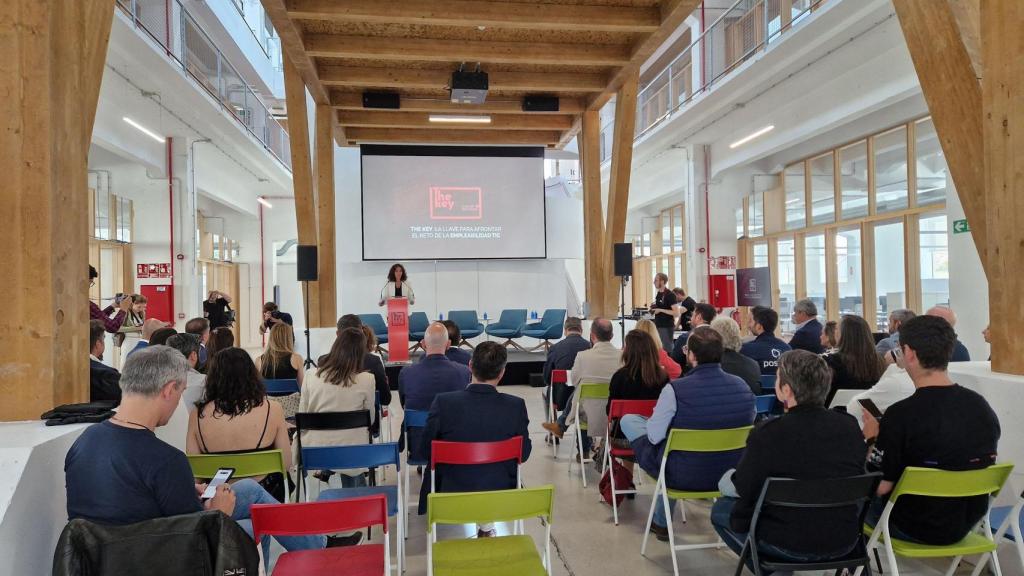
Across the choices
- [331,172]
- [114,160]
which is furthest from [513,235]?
[114,160]

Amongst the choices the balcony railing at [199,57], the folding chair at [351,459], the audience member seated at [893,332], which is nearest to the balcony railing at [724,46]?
the audience member seated at [893,332]

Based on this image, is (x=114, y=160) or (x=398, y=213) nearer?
(x=114, y=160)

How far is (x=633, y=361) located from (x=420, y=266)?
8412 mm

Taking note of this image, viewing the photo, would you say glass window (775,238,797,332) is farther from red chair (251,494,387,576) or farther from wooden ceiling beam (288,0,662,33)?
red chair (251,494,387,576)

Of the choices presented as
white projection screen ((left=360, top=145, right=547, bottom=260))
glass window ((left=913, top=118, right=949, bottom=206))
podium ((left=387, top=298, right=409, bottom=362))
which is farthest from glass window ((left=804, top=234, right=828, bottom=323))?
podium ((left=387, top=298, right=409, bottom=362))

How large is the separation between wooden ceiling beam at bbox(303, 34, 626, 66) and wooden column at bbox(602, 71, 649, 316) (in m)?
0.79

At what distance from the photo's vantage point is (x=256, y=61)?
14.7 metres

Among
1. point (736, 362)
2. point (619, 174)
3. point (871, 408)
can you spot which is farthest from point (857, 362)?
point (619, 174)

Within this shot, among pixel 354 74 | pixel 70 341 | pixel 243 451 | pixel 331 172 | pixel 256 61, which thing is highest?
pixel 256 61

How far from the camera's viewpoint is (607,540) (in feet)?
11.4

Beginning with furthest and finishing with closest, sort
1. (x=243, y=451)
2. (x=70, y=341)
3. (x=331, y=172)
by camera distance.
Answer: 1. (x=331, y=172)
2. (x=243, y=451)
3. (x=70, y=341)

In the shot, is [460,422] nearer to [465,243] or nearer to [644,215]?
[465,243]

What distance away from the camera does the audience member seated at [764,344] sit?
481 centimetres

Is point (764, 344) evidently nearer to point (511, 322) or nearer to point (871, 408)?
point (871, 408)
